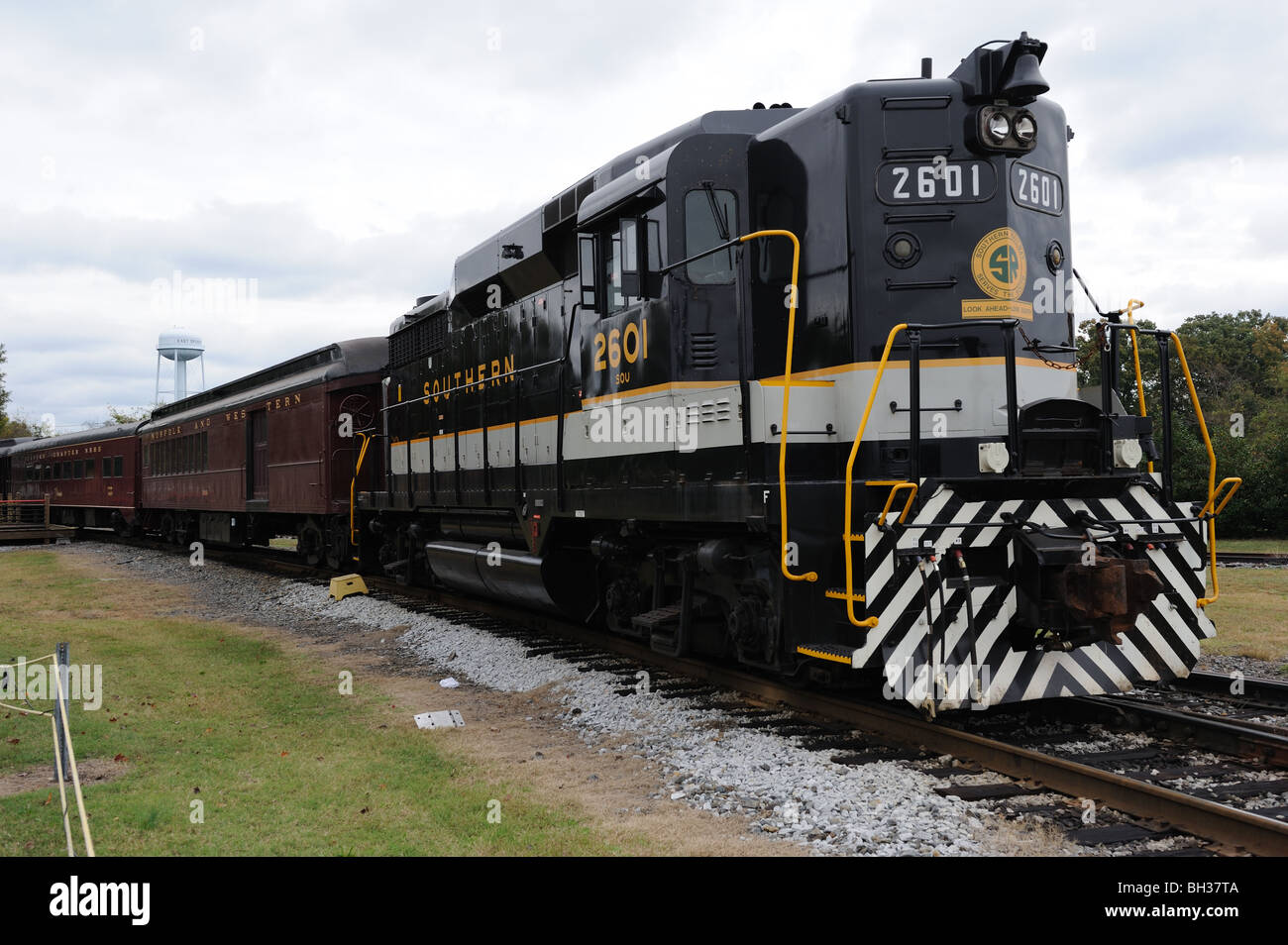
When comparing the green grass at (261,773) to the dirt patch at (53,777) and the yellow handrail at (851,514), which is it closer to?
the dirt patch at (53,777)

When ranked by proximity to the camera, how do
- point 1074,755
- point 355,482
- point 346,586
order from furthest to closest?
1. point 355,482
2. point 346,586
3. point 1074,755

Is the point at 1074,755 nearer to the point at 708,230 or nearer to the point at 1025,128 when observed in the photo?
the point at 1025,128

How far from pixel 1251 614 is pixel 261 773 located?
34.4ft

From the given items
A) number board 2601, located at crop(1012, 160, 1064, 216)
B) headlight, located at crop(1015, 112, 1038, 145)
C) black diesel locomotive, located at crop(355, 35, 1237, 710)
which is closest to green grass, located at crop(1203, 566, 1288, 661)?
black diesel locomotive, located at crop(355, 35, 1237, 710)

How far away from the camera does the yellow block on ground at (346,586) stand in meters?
14.5

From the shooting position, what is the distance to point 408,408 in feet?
46.5

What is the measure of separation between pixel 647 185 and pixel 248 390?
1656cm

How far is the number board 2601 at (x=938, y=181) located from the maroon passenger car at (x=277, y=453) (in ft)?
37.6

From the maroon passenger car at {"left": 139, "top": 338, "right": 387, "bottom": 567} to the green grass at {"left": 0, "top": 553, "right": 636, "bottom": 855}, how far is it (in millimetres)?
6007

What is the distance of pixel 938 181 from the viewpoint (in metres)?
6.64

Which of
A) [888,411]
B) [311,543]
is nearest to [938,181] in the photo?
[888,411]

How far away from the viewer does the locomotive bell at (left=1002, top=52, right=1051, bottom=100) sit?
21.0 feet

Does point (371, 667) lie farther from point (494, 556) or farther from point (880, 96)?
point (880, 96)

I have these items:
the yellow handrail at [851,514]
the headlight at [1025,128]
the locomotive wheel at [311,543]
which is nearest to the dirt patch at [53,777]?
the yellow handrail at [851,514]
